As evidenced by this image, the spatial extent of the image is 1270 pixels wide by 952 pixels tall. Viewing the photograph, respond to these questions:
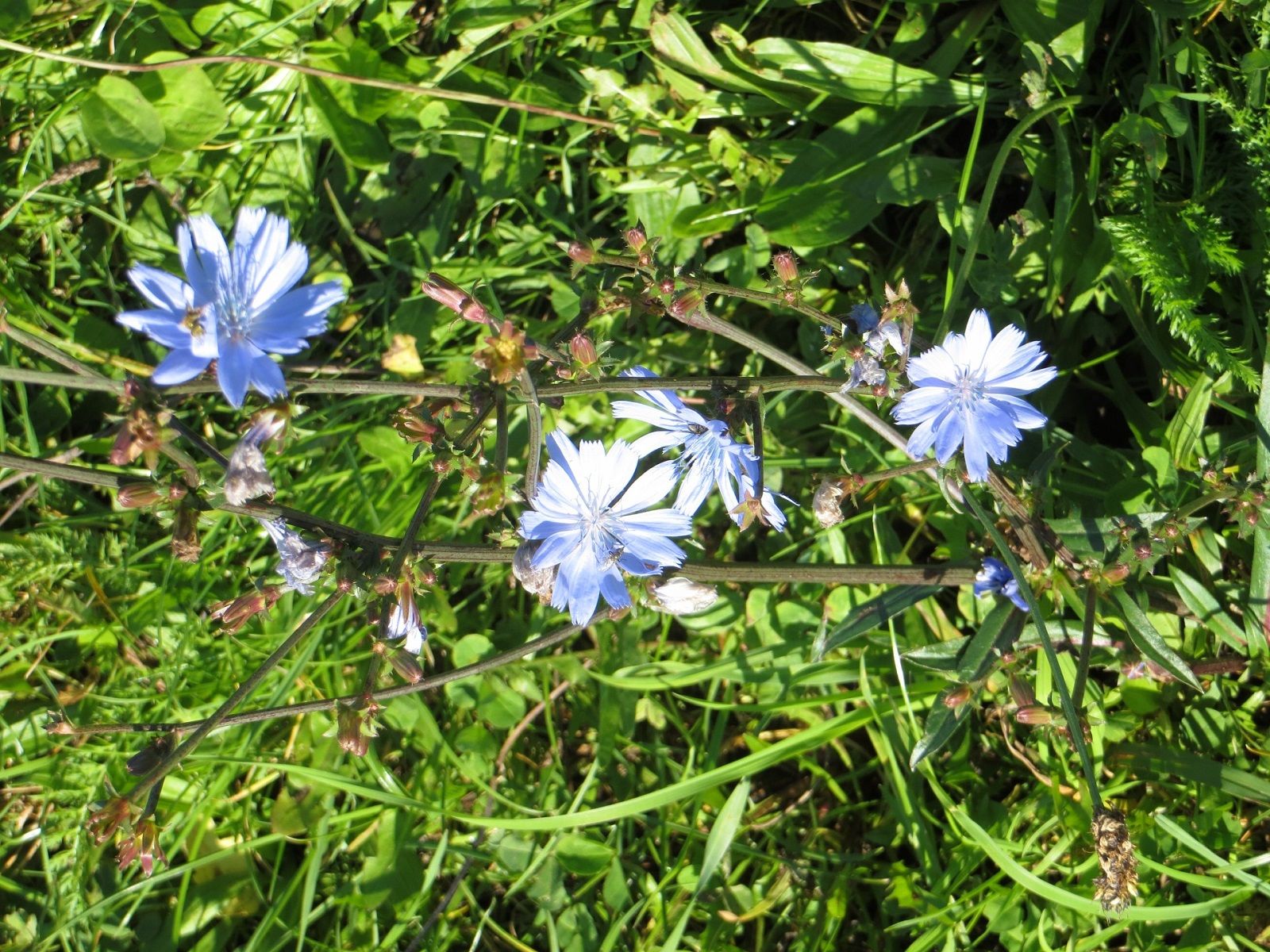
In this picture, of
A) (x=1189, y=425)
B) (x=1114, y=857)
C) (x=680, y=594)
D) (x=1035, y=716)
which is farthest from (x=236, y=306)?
(x=1189, y=425)

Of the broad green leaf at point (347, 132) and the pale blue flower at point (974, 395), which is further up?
the broad green leaf at point (347, 132)

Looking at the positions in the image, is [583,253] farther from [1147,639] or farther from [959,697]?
[1147,639]

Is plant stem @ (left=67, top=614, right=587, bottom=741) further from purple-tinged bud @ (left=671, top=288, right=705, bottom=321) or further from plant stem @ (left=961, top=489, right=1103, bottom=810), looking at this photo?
plant stem @ (left=961, top=489, right=1103, bottom=810)

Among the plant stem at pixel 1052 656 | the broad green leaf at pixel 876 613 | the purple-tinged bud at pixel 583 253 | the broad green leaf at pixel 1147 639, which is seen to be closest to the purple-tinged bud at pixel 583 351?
the purple-tinged bud at pixel 583 253

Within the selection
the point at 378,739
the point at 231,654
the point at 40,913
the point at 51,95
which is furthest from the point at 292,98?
the point at 40,913

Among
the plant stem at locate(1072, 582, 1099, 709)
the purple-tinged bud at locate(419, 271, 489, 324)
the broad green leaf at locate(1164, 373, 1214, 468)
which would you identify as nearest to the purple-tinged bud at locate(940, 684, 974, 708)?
the plant stem at locate(1072, 582, 1099, 709)

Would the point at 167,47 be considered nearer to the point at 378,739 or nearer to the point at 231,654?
the point at 231,654

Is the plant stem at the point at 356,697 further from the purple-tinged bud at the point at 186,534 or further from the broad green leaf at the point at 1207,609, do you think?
the broad green leaf at the point at 1207,609
